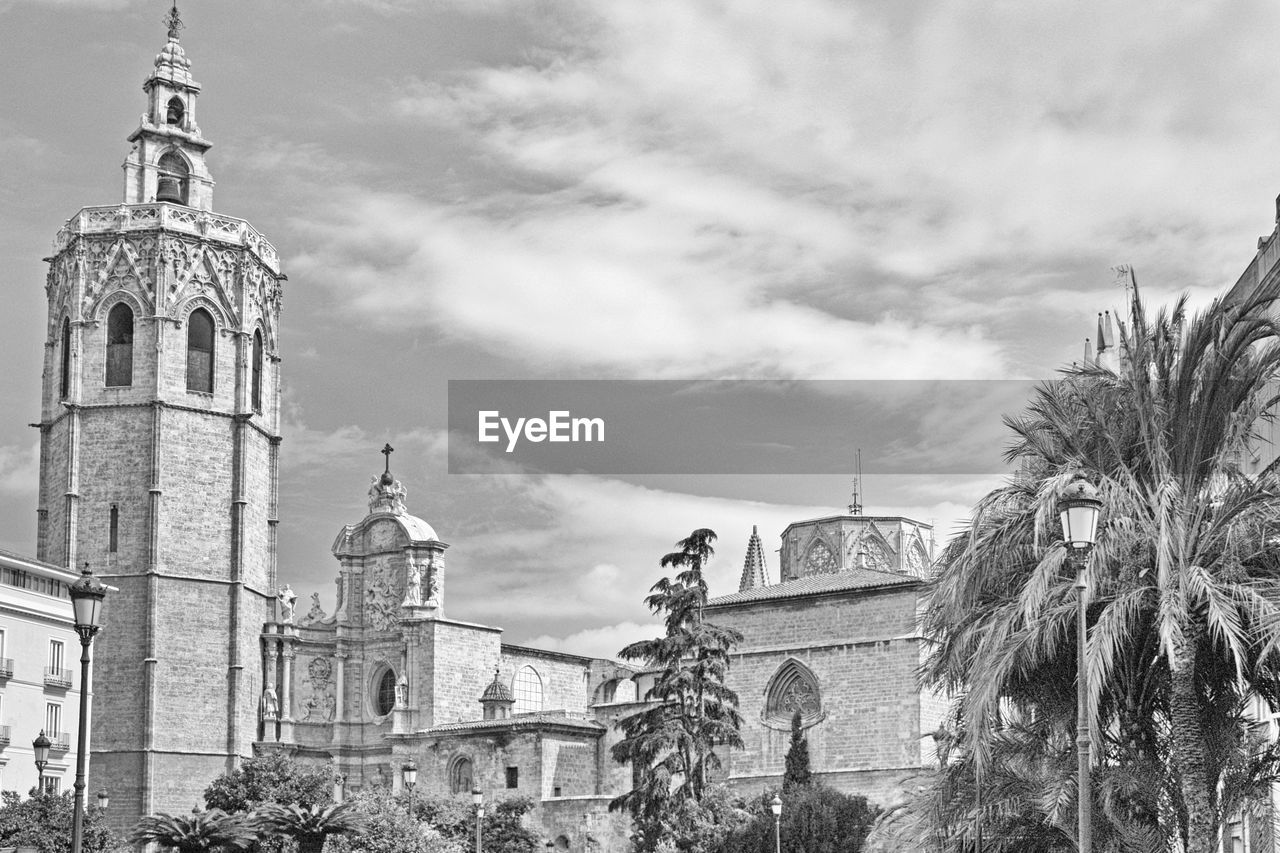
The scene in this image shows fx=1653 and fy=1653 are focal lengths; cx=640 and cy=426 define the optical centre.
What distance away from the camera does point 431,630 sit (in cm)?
6444

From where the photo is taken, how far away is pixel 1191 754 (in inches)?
650

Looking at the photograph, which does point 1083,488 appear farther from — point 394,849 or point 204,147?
point 204,147

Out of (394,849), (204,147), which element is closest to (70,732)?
(394,849)

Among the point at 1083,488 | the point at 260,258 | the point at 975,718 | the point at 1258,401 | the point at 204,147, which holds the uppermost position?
the point at 204,147

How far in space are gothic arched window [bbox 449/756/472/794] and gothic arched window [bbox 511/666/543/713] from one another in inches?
319

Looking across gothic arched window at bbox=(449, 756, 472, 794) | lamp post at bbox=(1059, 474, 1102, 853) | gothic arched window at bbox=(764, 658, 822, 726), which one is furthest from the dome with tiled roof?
lamp post at bbox=(1059, 474, 1102, 853)

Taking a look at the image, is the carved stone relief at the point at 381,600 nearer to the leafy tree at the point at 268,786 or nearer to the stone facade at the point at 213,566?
the stone facade at the point at 213,566

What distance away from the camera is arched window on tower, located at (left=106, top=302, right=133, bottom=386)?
6519 cm

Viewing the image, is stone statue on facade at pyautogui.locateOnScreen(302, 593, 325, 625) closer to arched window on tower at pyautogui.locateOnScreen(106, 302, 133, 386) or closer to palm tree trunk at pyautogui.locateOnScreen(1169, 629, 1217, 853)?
arched window on tower at pyautogui.locateOnScreen(106, 302, 133, 386)

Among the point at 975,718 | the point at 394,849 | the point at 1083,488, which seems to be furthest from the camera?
the point at 394,849

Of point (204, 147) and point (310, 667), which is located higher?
point (204, 147)

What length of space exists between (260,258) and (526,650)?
1980cm

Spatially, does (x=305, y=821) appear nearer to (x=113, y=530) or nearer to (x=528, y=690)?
(x=113, y=530)

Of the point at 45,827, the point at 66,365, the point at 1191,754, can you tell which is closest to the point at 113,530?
the point at 66,365
